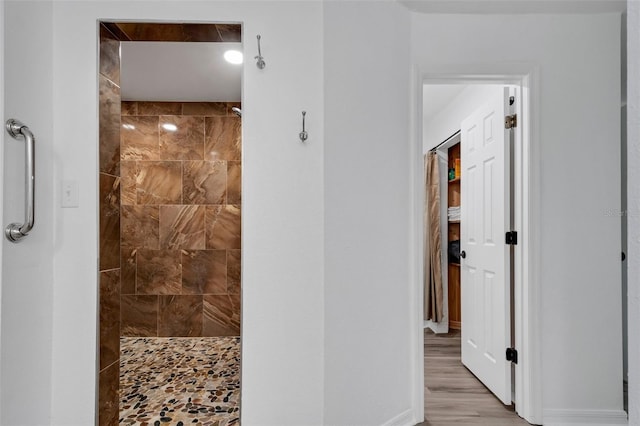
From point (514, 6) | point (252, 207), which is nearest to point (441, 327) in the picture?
point (252, 207)

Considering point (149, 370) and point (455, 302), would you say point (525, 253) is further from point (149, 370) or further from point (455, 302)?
point (149, 370)

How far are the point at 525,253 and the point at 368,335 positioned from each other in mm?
1066

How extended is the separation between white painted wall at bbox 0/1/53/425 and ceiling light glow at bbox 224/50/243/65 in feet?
2.77

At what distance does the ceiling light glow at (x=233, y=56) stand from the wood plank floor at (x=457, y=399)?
2.27 meters

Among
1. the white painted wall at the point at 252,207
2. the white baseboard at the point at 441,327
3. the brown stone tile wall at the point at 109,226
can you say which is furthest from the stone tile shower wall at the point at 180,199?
the white baseboard at the point at 441,327

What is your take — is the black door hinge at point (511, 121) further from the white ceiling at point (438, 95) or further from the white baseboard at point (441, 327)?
the white baseboard at point (441, 327)

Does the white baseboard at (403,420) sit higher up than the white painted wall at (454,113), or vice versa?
the white painted wall at (454,113)

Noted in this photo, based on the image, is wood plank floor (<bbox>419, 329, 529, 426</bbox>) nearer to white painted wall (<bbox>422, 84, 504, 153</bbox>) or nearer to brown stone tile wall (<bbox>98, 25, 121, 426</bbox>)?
brown stone tile wall (<bbox>98, 25, 121, 426</bbox>)

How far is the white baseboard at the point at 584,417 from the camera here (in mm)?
2014

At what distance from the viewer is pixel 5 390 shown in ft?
4.93

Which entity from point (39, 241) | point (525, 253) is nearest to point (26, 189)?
point (39, 241)

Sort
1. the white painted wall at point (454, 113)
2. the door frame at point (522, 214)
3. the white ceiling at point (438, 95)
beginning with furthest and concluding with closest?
the white ceiling at point (438, 95) → the white painted wall at point (454, 113) → the door frame at point (522, 214)

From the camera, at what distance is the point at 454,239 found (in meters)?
4.24

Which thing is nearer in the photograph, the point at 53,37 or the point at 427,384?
the point at 53,37
